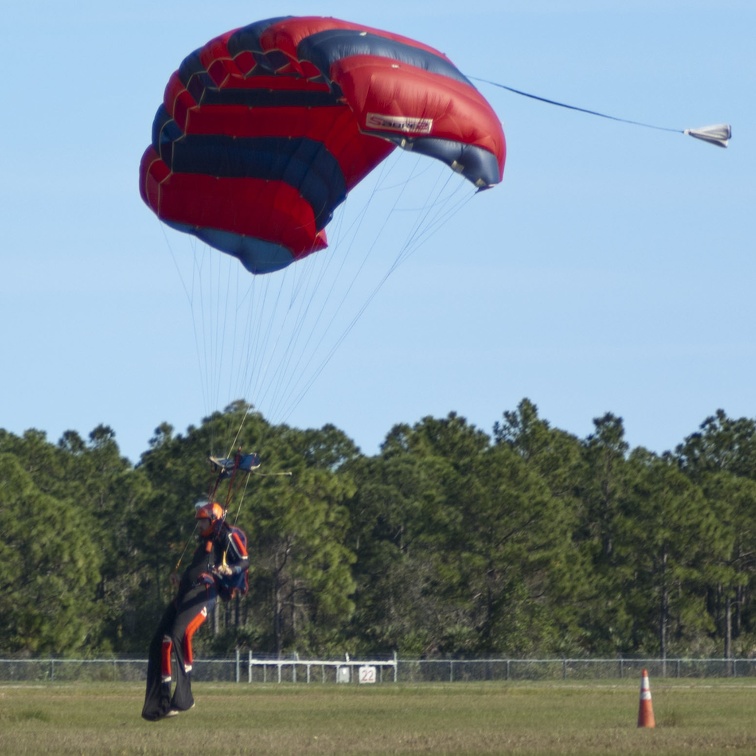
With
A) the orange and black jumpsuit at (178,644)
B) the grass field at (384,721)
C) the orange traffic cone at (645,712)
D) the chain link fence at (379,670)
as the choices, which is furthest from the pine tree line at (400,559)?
the orange and black jumpsuit at (178,644)

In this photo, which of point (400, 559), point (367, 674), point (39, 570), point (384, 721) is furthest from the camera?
point (400, 559)

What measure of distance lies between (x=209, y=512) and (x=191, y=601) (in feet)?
2.98

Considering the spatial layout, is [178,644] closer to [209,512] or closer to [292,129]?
[209,512]

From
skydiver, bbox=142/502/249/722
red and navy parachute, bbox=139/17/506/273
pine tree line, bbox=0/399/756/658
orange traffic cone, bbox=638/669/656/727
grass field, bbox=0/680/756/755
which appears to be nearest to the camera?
skydiver, bbox=142/502/249/722

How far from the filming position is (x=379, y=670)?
126 ft

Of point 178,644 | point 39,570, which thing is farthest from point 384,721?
point 39,570

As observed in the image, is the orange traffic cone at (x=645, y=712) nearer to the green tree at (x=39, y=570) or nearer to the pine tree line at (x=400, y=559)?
the pine tree line at (x=400, y=559)

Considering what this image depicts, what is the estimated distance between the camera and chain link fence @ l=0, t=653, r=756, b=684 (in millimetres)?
35938

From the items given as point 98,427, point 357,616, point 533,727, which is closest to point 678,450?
point 357,616

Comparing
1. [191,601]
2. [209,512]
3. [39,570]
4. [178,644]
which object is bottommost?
[178,644]

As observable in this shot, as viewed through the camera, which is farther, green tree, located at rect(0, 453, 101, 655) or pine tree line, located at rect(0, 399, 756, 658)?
pine tree line, located at rect(0, 399, 756, 658)

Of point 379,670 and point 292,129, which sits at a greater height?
point 292,129

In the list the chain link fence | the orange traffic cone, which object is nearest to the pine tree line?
the chain link fence

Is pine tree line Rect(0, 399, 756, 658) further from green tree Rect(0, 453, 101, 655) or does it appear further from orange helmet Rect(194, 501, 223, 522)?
orange helmet Rect(194, 501, 223, 522)
